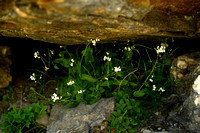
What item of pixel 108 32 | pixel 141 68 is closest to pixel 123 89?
pixel 141 68

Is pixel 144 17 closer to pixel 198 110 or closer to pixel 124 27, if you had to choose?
pixel 124 27

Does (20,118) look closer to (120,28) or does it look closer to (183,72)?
(120,28)

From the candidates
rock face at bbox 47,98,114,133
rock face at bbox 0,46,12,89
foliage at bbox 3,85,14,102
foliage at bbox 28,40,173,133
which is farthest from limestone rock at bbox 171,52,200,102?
rock face at bbox 0,46,12,89

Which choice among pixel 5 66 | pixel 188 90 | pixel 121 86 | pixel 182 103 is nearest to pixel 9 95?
pixel 5 66

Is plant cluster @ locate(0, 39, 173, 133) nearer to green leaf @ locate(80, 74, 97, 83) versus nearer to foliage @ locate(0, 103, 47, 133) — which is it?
green leaf @ locate(80, 74, 97, 83)

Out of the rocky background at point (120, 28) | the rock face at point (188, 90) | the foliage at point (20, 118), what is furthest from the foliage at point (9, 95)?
the rock face at point (188, 90)

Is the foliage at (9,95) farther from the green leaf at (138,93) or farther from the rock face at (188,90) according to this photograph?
the rock face at (188,90)
